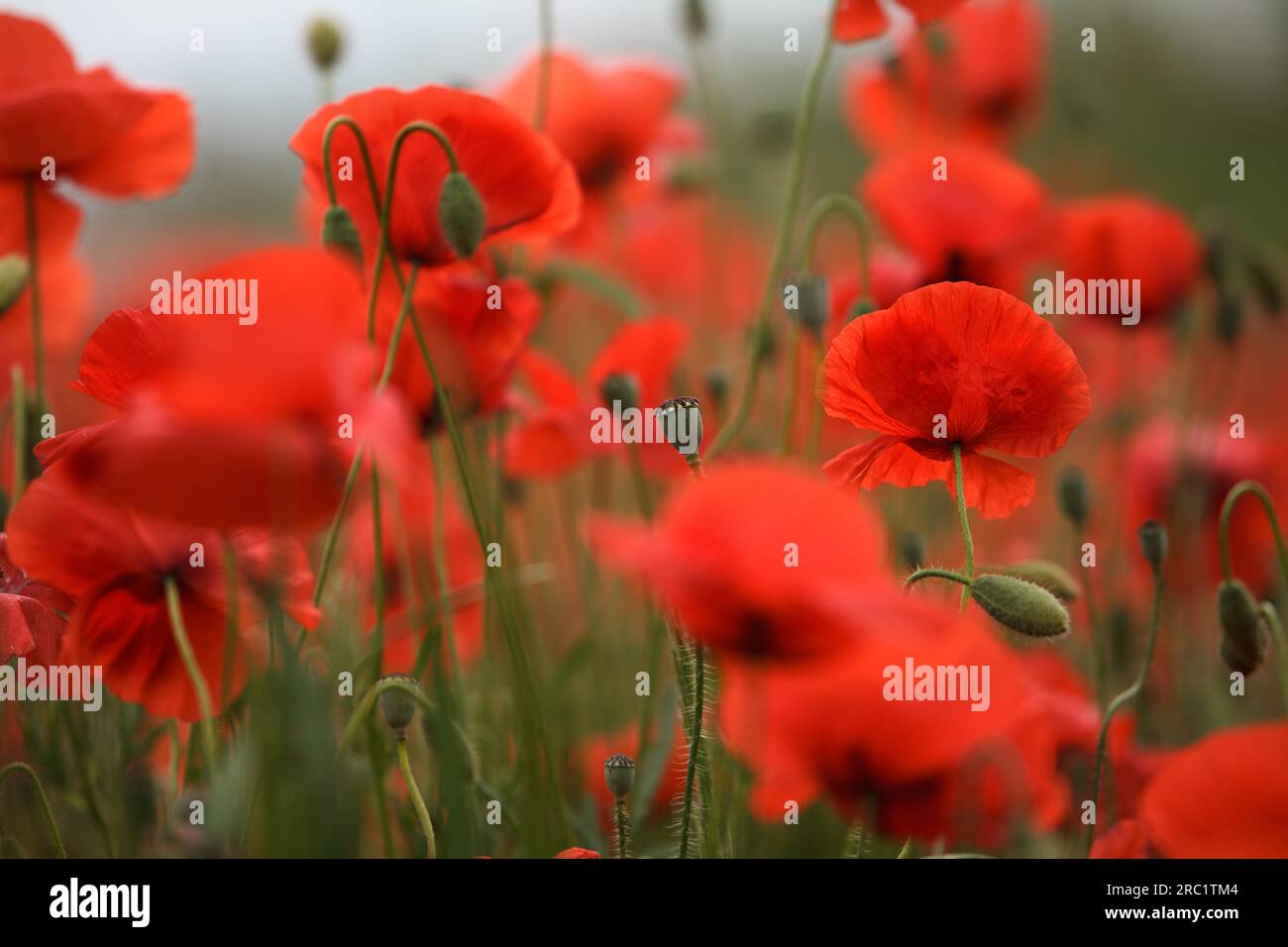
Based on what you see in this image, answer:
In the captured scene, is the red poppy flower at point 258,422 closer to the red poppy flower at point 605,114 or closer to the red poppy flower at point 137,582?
the red poppy flower at point 137,582

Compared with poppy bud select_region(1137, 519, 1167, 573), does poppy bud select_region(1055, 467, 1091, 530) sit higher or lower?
higher

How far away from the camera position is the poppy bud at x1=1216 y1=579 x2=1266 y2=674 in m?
0.79

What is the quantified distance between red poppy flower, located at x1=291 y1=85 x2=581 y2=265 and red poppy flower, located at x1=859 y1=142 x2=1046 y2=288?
0.53 m

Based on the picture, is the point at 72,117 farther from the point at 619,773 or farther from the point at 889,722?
the point at 889,722

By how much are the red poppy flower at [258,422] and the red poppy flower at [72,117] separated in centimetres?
43

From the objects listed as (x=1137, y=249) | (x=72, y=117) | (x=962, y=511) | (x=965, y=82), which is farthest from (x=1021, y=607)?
(x=965, y=82)

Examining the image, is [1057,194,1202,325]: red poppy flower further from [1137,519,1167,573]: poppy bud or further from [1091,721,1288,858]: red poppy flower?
[1091,721,1288,858]: red poppy flower

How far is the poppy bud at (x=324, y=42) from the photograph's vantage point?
1.16m

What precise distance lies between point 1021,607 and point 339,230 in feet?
1.58

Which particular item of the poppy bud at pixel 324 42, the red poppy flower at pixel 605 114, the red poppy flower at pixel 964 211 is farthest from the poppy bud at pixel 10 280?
the red poppy flower at pixel 964 211

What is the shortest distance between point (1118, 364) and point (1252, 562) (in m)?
Result: 0.51

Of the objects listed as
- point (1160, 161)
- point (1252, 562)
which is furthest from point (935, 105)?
point (1160, 161)

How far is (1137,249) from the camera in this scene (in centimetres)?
145

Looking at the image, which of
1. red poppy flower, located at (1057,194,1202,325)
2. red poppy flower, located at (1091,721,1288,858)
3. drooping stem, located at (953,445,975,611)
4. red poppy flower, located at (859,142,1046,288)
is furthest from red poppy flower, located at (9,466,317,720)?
red poppy flower, located at (1057,194,1202,325)
